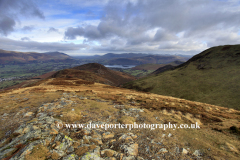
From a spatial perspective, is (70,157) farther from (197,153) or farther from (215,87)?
(215,87)

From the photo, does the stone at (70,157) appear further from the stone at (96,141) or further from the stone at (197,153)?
the stone at (197,153)

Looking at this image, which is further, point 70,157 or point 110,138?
point 110,138

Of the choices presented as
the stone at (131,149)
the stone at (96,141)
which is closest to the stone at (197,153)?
the stone at (131,149)

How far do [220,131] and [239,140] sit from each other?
177cm

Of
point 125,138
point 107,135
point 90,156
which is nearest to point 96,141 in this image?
point 107,135

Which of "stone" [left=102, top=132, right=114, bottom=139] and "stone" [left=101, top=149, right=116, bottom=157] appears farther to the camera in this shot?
"stone" [left=102, top=132, right=114, bottom=139]

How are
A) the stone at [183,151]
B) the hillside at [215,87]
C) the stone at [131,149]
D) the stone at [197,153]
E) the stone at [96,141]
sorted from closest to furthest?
the stone at [131,149]
the stone at [197,153]
the stone at [183,151]
the stone at [96,141]
the hillside at [215,87]

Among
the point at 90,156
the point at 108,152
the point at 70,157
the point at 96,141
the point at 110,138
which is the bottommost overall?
the point at 110,138

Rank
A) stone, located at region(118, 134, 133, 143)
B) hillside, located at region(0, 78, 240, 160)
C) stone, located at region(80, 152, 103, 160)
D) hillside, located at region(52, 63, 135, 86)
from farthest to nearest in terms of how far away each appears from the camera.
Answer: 1. hillside, located at region(52, 63, 135, 86)
2. stone, located at region(118, 134, 133, 143)
3. hillside, located at region(0, 78, 240, 160)
4. stone, located at region(80, 152, 103, 160)

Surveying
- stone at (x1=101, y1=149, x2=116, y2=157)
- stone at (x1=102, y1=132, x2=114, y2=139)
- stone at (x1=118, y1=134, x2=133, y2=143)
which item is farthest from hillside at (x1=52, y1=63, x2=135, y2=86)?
stone at (x1=101, y1=149, x2=116, y2=157)

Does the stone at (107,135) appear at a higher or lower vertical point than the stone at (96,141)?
lower

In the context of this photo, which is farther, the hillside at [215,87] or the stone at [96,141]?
the hillside at [215,87]

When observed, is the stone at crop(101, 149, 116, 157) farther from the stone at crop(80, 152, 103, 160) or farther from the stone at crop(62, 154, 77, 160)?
the stone at crop(62, 154, 77, 160)

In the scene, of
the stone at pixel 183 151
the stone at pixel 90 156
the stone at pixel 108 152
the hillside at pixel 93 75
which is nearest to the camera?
the stone at pixel 90 156
